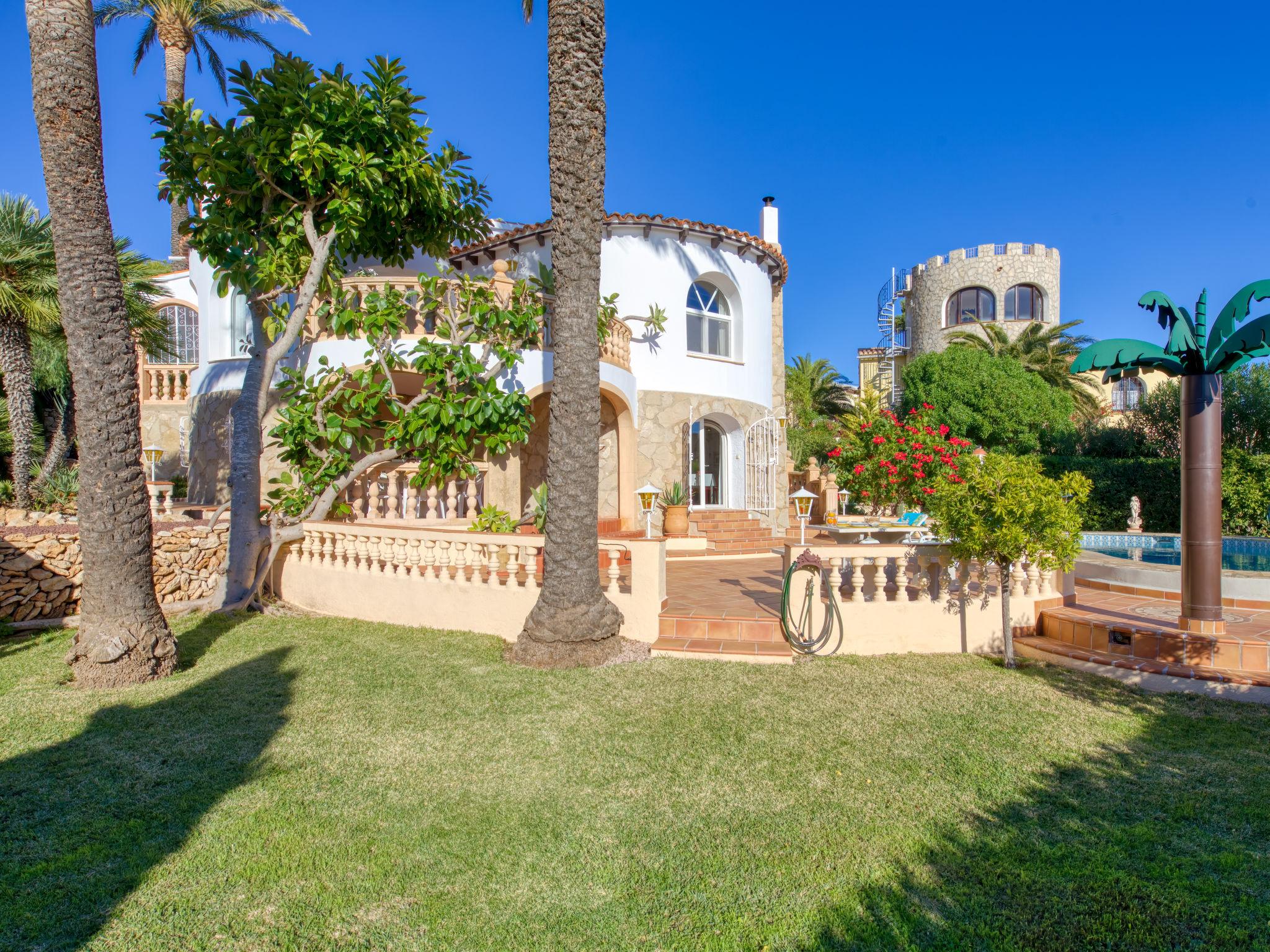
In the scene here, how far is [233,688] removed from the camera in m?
6.31

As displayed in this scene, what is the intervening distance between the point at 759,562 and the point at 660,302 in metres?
6.03

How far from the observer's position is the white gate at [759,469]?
17.0 metres

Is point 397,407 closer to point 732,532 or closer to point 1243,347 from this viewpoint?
point 732,532

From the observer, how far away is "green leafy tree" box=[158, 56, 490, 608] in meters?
8.66

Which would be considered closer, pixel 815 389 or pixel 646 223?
pixel 646 223

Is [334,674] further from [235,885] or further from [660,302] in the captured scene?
[660,302]

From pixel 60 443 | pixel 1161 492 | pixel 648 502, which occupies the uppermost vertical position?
pixel 60 443

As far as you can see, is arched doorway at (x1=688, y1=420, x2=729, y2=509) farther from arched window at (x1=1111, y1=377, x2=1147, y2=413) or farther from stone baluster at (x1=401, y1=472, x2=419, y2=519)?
arched window at (x1=1111, y1=377, x2=1147, y2=413)

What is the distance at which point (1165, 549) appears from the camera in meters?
14.6

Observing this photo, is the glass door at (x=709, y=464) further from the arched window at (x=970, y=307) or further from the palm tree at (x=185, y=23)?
the arched window at (x=970, y=307)

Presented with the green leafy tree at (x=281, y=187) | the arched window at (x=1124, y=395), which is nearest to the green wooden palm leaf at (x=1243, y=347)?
the green leafy tree at (x=281, y=187)

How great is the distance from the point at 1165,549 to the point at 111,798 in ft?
56.1

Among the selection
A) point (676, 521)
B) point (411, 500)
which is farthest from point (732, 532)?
point (411, 500)

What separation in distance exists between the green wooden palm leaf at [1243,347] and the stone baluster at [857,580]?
342cm
